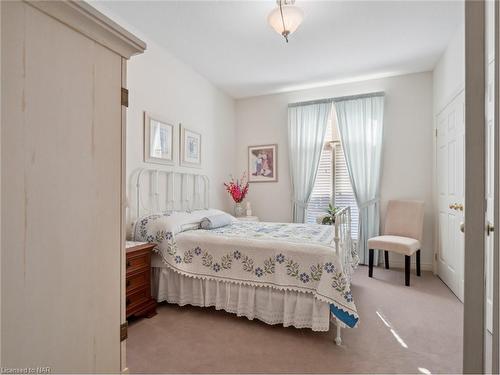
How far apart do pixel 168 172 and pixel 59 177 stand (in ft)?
8.20

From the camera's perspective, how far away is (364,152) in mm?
4074

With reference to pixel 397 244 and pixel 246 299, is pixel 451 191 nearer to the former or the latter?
pixel 397 244

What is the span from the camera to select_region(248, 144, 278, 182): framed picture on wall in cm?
470

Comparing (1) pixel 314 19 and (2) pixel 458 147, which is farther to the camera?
(2) pixel 458 147

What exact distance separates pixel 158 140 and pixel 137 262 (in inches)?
57.7

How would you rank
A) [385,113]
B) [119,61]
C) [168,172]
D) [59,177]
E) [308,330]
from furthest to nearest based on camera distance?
1. [385,113]
2. [168,172]
3. [308,330]
4. [119,61]
5. [59,177]

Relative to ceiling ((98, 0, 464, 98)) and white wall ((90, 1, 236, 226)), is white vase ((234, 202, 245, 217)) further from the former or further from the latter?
ceiling ((98, 0, 464, 98))

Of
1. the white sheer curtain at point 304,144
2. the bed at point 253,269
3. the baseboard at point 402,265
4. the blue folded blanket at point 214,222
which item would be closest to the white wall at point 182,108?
the bed at point 253,269

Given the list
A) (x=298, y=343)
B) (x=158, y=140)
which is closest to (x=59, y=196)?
(x=298, y=343)

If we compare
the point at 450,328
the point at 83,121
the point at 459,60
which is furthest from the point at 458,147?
the point at 83,121

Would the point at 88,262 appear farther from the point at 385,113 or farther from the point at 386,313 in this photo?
the point at 385,113

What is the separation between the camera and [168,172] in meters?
3.34

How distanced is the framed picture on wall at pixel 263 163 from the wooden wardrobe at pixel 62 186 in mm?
3672

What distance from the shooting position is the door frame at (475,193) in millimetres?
838
